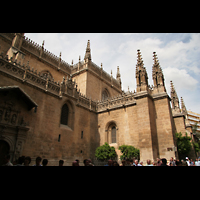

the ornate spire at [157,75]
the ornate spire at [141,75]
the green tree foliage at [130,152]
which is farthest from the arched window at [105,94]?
the green tree foliage at [130,152]

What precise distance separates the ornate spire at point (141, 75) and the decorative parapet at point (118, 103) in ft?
5.25

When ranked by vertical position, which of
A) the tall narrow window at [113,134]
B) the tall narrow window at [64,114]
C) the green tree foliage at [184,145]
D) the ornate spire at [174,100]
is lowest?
the green tree foliage at [184,145]

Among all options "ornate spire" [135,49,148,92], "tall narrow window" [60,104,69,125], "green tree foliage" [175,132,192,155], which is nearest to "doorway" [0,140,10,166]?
"tall narrow window" [60,104,69,125]

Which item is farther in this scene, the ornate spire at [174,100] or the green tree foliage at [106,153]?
the ornate spire at [174,100]

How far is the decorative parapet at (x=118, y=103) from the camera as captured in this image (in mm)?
18220

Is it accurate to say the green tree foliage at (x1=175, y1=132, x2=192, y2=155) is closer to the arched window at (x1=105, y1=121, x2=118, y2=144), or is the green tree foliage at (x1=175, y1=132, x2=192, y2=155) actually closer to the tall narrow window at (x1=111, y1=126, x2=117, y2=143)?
the arched window at (x1=105, y1=121, x2=118, y2=144)

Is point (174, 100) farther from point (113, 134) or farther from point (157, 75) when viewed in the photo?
point (113, 134)

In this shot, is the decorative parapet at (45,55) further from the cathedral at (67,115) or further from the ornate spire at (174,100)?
the ornate spire at (174,100)

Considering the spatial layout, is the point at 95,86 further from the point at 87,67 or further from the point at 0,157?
the point at 0,157

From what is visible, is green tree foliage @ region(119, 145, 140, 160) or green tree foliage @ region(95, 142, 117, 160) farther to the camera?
green tree foliage @ region(95, 142, 117, 160)

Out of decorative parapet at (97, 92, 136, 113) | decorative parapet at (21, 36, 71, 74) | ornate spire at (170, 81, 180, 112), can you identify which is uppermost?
decorative parapet at (21, 36, 71, 74)

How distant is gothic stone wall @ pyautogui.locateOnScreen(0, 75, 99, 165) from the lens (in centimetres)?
1263

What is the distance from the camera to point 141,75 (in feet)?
57.9
